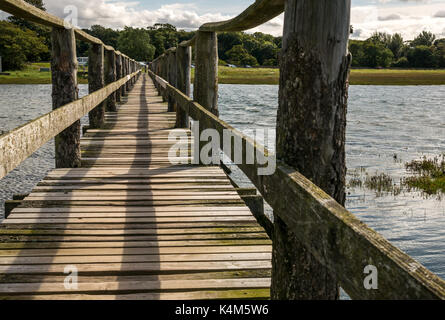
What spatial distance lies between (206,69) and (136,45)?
121 metres

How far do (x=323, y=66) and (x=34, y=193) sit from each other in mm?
3359

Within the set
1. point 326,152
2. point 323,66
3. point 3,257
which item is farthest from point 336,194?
point 3,257

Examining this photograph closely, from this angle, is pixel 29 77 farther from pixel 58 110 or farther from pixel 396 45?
pixel 396 45

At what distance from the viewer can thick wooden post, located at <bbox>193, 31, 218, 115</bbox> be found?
224 inches

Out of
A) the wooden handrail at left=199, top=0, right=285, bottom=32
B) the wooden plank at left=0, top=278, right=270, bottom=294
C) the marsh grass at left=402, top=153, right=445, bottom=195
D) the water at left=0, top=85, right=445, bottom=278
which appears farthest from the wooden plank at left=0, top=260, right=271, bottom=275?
the marsh grass at left=402, top=153, right=445, bottom=195

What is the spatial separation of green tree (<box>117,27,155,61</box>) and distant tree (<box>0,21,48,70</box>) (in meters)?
37.8

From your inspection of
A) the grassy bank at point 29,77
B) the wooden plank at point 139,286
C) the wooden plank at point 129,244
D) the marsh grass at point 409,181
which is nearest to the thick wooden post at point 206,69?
the wooden plank at point 129,244

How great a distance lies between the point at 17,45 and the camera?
247 ft

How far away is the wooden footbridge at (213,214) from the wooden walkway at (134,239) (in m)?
0.01

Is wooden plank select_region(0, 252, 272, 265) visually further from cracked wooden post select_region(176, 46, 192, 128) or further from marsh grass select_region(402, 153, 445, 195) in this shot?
marsh grass select_region(402, 153, 445, 195)

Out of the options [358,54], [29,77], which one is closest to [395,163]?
[29,77]

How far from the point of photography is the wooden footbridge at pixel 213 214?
1654 millimetres

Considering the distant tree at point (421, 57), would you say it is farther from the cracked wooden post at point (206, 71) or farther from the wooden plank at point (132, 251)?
the wooden plank at point (132, 251)

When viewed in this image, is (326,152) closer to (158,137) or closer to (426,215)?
(158,137)
